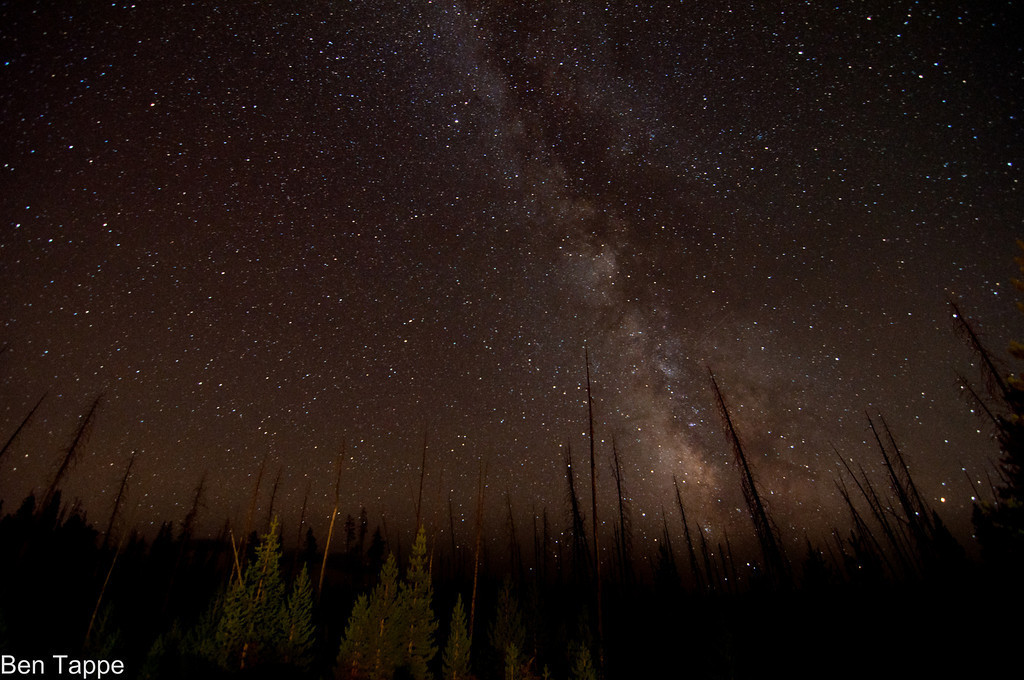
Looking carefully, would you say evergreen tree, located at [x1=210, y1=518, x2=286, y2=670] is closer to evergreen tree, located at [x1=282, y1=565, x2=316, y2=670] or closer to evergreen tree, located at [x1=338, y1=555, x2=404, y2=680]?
evergreen tree, located at [x1=282, y1=565, x2=316, y2=670]

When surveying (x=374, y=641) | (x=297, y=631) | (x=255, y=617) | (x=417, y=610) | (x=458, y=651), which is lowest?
(x=458, y=651)

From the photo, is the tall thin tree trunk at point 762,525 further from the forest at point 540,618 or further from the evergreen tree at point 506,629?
the evergreen tree at point 506,629

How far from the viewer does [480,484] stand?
2212 cm

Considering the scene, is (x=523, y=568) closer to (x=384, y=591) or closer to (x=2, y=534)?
(x=384, y=591)

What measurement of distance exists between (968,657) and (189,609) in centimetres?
5003

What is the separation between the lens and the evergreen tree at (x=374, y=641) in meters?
16.0

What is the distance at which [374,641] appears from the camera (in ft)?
54.2

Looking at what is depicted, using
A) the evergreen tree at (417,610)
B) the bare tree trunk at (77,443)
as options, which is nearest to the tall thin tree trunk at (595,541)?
the evergreen tree at (417,610)

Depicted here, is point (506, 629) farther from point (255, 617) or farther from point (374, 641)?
point (255, 617)

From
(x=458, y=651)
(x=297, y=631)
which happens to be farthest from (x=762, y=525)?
(x=297, y=631)

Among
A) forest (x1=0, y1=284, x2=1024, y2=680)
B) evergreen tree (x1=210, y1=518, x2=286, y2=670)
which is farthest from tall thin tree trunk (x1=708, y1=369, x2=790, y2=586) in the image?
evergreen tree (x1=210, y1=518, x2=286, y2=670)

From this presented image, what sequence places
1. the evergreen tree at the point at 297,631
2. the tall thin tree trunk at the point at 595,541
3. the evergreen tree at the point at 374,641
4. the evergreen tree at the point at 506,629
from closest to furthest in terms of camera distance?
the tall thin tree trunk at the point at 595,541 → the evergreen tree at the point at 374,641 → the evergreen tree at the point at 297,631 → the evergreen tree at the point at 506,629

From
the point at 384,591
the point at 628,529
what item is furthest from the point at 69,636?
the point at 628,529

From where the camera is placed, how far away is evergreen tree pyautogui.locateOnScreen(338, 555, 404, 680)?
52.4 ft
